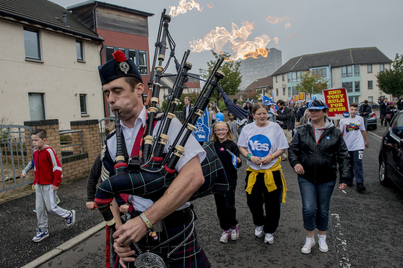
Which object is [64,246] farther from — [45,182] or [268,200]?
[268,200]

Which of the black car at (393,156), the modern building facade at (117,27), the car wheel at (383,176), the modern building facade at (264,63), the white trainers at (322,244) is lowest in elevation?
the white trainers at (322,244)

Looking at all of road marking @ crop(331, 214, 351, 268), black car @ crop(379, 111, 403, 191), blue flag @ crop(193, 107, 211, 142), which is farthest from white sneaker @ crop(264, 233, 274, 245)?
blue flag @ crop(193, 107, 211, 142)

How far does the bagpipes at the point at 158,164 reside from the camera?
151cm

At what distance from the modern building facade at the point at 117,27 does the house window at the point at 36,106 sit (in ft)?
17.0

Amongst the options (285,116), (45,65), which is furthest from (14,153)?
(45,65)

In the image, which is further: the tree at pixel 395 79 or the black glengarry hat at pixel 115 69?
the tree at pixel 395 79

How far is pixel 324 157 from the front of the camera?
12.5 feet

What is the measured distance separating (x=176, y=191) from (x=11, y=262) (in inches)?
144

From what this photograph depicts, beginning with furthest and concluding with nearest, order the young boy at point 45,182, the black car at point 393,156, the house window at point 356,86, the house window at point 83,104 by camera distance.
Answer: the house window at point 356,86 < the house window at point 83,104 < the black car at point 393,156 < the young boy at point 45,182

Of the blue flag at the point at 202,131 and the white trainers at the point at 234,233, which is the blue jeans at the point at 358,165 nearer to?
the blue flag at the point at 202,131

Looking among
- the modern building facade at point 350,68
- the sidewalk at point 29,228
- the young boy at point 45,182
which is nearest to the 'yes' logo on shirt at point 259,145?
the sidewalk at point 29,228

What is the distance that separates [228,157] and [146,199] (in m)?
2.80

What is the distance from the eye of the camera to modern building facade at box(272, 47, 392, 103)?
58906 mm

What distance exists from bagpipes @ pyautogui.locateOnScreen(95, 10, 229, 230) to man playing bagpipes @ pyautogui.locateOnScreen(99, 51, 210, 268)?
0.20ft
